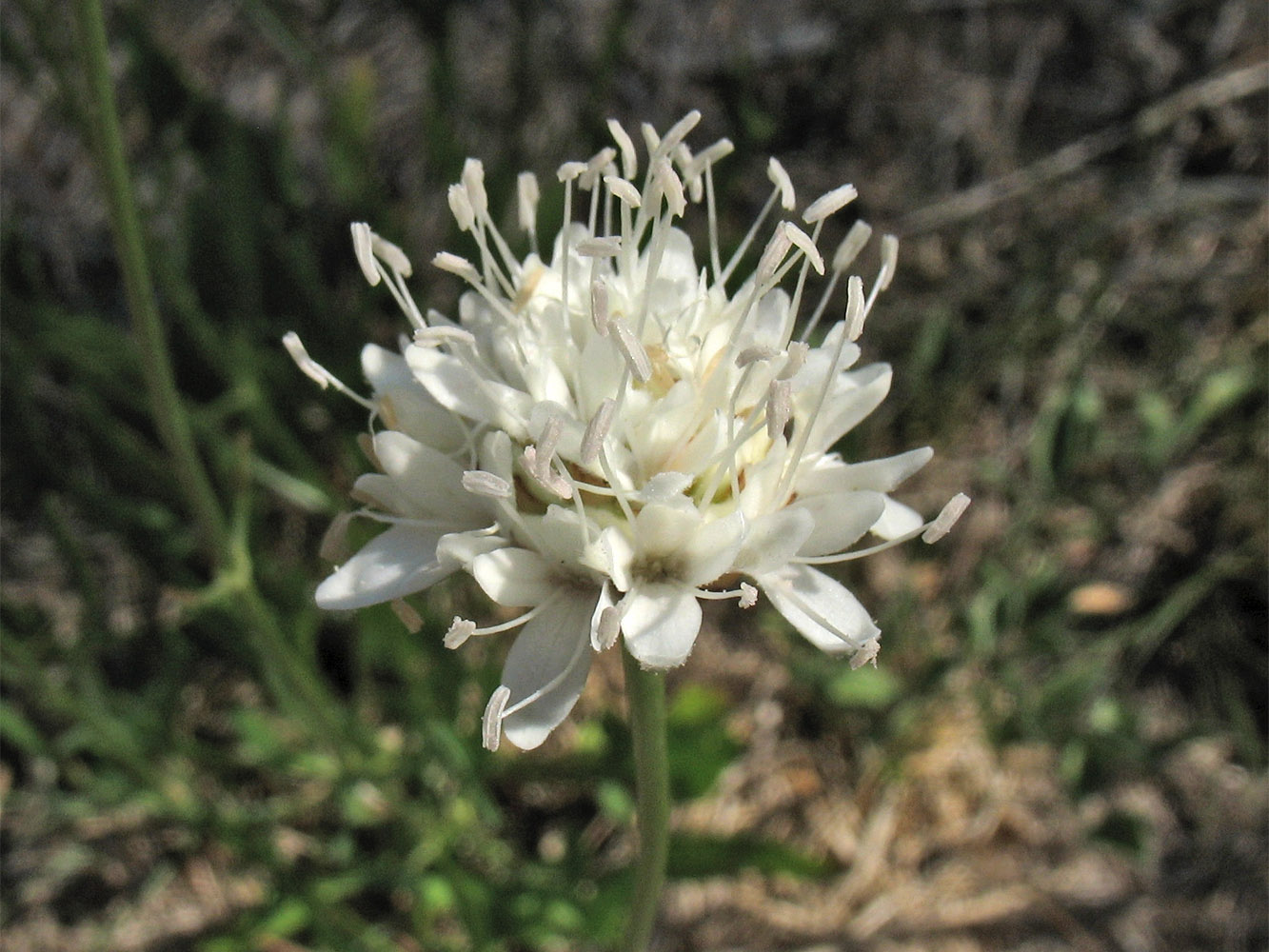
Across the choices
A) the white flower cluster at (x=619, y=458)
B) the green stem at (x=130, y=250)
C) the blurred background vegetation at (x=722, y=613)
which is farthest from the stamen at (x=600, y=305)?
the blurred background vegetation at (x=722, y=613)

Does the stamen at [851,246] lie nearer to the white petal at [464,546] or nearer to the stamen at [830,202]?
the stamen at [830,202]

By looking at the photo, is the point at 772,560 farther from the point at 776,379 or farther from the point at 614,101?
the point at 614,101

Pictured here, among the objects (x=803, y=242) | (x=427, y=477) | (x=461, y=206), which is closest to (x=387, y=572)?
(x=427, y=477)

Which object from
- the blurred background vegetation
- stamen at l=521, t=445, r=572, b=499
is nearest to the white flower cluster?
stamen at l=521, t=445, r=572, b=499

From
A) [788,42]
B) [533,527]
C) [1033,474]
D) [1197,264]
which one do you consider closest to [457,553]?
[533,527]

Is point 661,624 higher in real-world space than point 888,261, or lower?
lower

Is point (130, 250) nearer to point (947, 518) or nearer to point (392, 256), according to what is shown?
point (392, 256)
